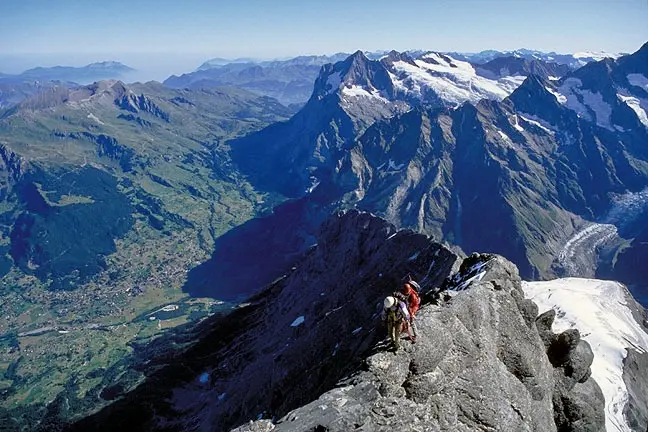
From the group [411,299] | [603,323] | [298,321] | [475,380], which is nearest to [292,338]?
[298,321]

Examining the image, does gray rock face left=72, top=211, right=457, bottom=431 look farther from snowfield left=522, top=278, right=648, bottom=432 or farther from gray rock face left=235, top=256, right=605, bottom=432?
gray rock face left=235, top=256, right=605, bottom=432

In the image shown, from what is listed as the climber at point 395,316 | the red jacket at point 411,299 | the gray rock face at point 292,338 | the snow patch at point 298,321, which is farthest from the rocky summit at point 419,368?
the red jacket at point 411,299

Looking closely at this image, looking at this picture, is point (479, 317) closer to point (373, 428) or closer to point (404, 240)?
point (373, 428)

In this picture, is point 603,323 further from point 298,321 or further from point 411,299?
point 411,299

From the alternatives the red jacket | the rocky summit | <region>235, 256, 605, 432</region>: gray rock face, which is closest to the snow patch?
the rocky summit

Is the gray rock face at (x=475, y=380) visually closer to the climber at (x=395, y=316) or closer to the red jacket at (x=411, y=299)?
the climber at (x=395, y=316)
